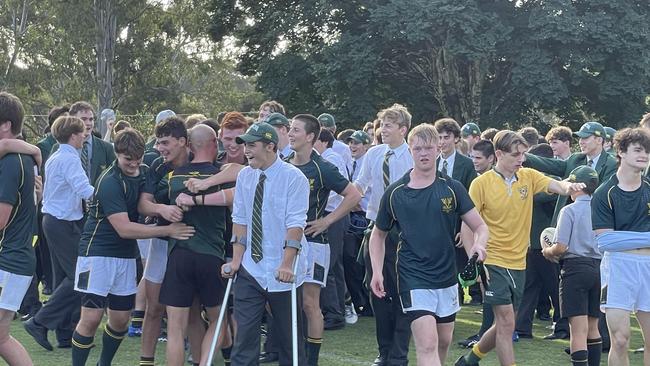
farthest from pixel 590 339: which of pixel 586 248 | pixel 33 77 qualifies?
pixel 33 77

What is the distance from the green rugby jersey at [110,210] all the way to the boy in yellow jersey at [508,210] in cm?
279

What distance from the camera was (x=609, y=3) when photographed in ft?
100

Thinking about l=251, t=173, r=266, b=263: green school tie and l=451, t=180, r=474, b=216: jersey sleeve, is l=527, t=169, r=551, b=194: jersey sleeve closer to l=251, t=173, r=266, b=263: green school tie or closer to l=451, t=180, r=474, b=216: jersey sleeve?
l=451, t=180, r=474, b=216: jersey sleeve

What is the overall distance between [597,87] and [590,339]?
25432 millimetres

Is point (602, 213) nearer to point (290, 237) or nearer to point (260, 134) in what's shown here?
point (290, 237)

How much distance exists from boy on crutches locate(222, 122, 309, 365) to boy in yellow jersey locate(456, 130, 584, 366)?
1905mm

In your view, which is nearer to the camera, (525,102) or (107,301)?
(107,301)

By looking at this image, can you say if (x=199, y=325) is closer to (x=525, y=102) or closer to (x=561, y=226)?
(x=561, y=226)

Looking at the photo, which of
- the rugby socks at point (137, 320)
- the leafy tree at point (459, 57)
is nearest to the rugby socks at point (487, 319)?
the rugby socks at point (137, 320)

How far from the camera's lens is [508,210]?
313 inches

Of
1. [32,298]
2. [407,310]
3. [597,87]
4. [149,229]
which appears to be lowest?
[32,298]

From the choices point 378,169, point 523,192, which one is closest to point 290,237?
point 523,192

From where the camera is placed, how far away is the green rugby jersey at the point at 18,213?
647 centimetres

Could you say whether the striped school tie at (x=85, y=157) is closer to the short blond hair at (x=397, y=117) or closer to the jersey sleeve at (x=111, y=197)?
the jersey sleeve at (x=111, y=197)
